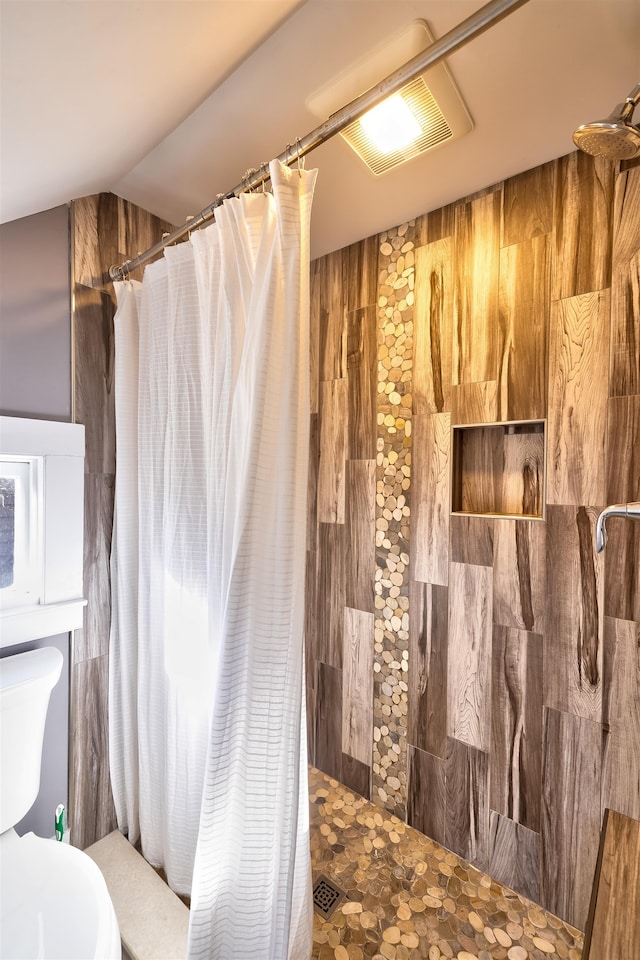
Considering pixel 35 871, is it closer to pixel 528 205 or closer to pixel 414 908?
pixel 414 908

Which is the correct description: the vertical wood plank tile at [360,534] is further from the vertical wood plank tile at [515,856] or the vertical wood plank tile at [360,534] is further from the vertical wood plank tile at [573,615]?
the vertical wood plank tile at [515,856]

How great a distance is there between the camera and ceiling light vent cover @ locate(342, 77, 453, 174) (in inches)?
40.2

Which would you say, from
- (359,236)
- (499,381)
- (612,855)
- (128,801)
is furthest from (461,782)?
(359,236)

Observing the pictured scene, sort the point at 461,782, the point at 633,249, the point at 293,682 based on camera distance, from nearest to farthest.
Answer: the point at 293,682 → the point at 633,249 → the point at 461,782

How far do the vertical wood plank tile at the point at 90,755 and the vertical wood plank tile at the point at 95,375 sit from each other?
72 centimetres

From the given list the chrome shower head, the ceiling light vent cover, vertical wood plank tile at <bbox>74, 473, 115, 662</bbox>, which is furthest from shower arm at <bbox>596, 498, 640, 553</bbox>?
vertical wood plank tile at <bbox>74, 473, 115, 662</bbox>

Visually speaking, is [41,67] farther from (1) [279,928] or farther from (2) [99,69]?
(1) [279,928]

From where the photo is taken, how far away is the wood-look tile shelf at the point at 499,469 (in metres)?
1.34

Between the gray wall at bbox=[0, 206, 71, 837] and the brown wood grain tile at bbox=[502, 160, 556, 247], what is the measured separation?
143 centimetres

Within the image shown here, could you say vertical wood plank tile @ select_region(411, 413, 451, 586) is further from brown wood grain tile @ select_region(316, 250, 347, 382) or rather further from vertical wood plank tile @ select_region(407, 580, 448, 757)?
brown wood grain tile @ select_region(316, 250, 347, 382)

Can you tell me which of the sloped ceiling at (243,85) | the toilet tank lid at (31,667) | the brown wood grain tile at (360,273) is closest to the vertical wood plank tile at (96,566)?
the toilet tank lid at (31,667)

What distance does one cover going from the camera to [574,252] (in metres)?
1.22

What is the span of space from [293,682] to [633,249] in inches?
55.9

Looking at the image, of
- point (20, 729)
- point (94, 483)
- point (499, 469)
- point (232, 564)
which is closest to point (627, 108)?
point (499, 469)
